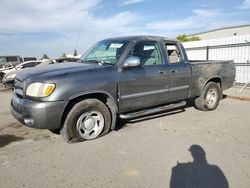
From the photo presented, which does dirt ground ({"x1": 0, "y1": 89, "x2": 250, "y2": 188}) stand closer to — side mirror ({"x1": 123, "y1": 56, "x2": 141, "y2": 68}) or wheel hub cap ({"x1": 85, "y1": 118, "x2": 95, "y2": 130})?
wheel hub cap ({"x1": 85, "y1": 118, "x2": 95, "y2": 130})

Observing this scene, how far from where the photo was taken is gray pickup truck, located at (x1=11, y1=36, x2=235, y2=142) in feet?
12.9

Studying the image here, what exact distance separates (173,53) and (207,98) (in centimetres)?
171

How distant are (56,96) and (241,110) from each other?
5.31 m

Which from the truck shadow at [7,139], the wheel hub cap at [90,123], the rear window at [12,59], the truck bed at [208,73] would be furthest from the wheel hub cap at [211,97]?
the rear window at [12,59]

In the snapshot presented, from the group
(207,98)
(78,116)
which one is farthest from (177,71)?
(78,116)

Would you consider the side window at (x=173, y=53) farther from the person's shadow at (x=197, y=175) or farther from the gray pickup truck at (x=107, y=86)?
A: the person's shadow at (x=197, y=175)

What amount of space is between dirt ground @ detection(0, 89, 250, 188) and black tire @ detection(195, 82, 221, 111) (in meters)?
1.05

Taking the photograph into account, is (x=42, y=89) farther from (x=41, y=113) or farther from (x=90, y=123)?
(x=90, y=123)

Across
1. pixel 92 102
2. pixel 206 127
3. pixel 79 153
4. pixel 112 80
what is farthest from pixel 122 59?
pixel 206 127

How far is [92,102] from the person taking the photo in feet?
14.3

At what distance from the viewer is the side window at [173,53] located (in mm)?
5709

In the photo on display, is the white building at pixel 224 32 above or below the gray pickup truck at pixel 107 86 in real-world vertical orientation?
above

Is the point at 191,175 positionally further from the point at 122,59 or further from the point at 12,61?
the point at 12,61

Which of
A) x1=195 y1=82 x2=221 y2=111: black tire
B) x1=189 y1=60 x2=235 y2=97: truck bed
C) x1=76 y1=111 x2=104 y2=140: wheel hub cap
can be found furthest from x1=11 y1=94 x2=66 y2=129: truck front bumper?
x1=195 y1=82 x2=221 y2=111: black tire
